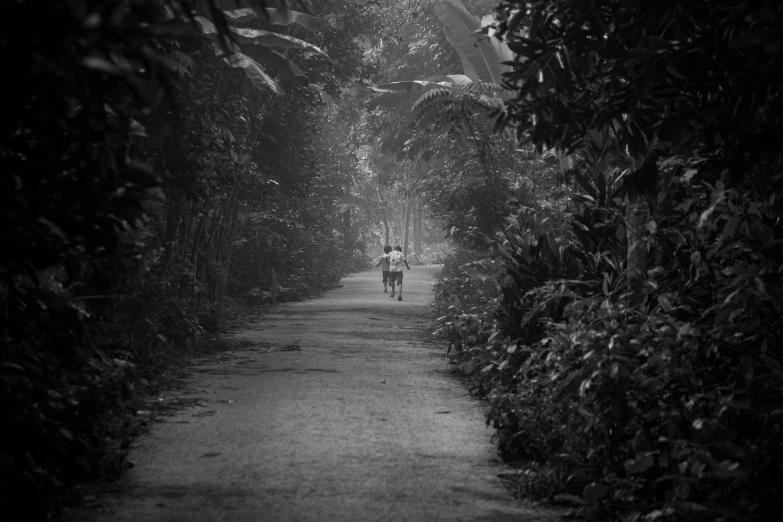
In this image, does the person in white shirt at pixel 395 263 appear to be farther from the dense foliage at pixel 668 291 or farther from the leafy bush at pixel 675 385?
the dense foliage at pixel 668 291

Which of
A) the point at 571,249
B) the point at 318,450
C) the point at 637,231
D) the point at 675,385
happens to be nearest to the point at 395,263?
the point at 571,249

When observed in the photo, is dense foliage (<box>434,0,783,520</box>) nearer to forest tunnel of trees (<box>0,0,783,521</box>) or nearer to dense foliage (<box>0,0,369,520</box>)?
forest tunnel of trees (<box>0,0,783,521</box>)

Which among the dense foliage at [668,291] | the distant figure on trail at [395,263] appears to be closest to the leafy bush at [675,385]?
the dense foliage at [668,291]

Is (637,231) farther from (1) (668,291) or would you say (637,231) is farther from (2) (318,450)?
(2) (318,450)

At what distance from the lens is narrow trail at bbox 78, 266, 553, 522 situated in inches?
231

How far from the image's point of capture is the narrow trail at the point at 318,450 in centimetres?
588

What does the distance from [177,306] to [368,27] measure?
37.8 ft

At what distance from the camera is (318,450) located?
7289 mm

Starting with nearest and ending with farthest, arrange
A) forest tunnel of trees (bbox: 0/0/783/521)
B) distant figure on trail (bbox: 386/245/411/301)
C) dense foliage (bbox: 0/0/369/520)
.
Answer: dense foliage (bbox: 0/0/369/520)
forest tunnel of trees (bbox: 0/0/783/521)
distant figure on trail (bbox: 386/245/411/301)

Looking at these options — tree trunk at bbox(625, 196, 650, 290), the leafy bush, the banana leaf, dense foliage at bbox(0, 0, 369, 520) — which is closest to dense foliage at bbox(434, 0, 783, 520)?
the leafy bush

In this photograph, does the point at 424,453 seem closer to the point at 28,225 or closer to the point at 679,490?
the point at 679,490

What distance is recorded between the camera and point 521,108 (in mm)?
6719

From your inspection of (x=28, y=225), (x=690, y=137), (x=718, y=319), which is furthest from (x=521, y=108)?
(x=28, y=225)

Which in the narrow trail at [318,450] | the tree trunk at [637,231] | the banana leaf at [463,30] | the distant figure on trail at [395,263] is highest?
the banana leaf at [463,30]
